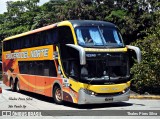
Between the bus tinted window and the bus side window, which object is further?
the bus tinted window

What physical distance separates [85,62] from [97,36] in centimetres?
185

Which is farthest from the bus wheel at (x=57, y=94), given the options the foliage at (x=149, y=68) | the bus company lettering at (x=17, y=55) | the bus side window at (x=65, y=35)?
the foliage at (x=149, y=68)

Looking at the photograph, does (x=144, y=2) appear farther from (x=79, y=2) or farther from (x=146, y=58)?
(x=146, y=58)

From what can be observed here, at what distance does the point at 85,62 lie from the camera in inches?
532

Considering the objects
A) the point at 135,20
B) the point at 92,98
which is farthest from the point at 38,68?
the point at 135,20

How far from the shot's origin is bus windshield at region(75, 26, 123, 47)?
14516 millimetres

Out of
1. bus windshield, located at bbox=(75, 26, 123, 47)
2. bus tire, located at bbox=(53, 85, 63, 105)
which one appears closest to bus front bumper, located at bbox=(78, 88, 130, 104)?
bus tire, located at bbox=(53, 85, 63, 105)

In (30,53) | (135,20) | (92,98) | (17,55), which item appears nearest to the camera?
(92,98)

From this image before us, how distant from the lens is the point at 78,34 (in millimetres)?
14617

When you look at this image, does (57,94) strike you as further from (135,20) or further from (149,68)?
(135,20)

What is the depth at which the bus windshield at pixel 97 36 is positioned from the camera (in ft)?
47.6

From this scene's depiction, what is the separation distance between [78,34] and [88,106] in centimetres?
323

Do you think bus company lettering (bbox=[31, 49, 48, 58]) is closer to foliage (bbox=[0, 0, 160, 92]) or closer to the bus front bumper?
the bus front bumper

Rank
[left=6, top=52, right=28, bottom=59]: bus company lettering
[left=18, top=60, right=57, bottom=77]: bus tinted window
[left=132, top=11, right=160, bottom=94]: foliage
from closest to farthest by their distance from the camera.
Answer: [left=18, top=60, right=57, bottom=77]: bus tinted window → [left=6, top=52, right=28, bottom=59]: bus company lettering → [left=132, top=11, right=160, bottom=94]: foliage
